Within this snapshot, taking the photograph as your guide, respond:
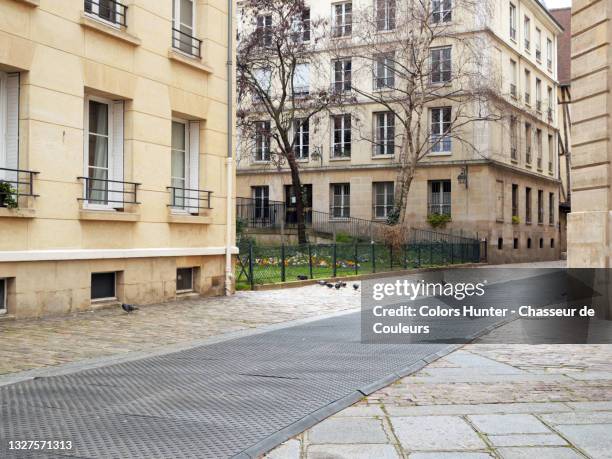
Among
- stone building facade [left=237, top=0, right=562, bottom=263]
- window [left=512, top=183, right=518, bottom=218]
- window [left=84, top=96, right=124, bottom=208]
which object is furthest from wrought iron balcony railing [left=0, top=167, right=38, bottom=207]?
window [left=512, top=183, right=518, bottom=218]

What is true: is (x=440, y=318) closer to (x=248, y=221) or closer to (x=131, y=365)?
(x=131, y=365)

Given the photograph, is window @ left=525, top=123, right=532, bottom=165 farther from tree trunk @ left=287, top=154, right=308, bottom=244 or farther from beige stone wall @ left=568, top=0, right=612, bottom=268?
beige stone wall @ left=568, top=0, right=612, bottom=268

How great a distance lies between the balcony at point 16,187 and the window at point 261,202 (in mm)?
27171

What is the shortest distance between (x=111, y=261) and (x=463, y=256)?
24617mm

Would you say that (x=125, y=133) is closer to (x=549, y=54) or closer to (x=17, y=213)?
(x=17, y=213)

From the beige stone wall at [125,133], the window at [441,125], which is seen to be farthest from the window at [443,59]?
the beige stone wall at [125,133]

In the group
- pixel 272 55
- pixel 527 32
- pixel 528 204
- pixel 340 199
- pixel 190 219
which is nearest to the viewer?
pixel 190 219

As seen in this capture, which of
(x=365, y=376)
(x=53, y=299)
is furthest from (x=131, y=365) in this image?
(x=53, y=299)

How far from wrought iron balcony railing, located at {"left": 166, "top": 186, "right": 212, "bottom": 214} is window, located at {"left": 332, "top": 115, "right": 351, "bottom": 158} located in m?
25.7

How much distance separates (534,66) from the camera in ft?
150

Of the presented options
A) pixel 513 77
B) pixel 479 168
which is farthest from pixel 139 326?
pixel 513 77

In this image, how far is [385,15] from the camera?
3272 cm

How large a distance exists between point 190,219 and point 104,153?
243 cm

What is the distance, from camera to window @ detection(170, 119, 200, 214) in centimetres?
1568
